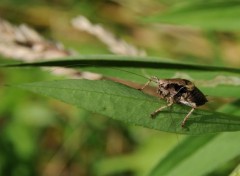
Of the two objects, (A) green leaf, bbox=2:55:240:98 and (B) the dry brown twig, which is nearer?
(A) green leaf, bbox=2:55:240:98

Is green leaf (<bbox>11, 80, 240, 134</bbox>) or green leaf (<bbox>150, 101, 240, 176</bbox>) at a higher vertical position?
green leaf (<bbox>11, 80, 240, 134</bbox>)

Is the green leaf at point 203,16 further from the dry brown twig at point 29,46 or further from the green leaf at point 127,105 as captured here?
the green leaf at point 127,105

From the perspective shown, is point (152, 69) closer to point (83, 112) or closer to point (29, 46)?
point (29, 46)

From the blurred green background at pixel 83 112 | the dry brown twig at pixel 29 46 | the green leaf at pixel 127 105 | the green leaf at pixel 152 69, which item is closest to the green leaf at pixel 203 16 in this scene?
the dry brown twig at pixel 29 46

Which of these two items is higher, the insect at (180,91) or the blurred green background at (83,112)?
the insect at (180,91)

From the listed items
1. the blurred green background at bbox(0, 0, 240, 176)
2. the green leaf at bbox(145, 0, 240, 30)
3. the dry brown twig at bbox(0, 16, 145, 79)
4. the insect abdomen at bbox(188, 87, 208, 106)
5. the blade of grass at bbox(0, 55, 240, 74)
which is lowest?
the blurred green background at bbox(0, 0, 240, 176)

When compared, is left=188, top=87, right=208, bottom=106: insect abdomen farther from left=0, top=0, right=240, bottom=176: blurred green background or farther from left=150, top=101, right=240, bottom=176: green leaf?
left=0, top=0, right=240, bottom=176: blurred green background

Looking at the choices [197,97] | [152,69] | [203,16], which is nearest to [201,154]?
[197,97]

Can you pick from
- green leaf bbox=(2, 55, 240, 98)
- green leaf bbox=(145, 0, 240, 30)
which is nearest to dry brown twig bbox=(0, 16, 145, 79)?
green leaf bbox=(145, 0, 240, 30)
